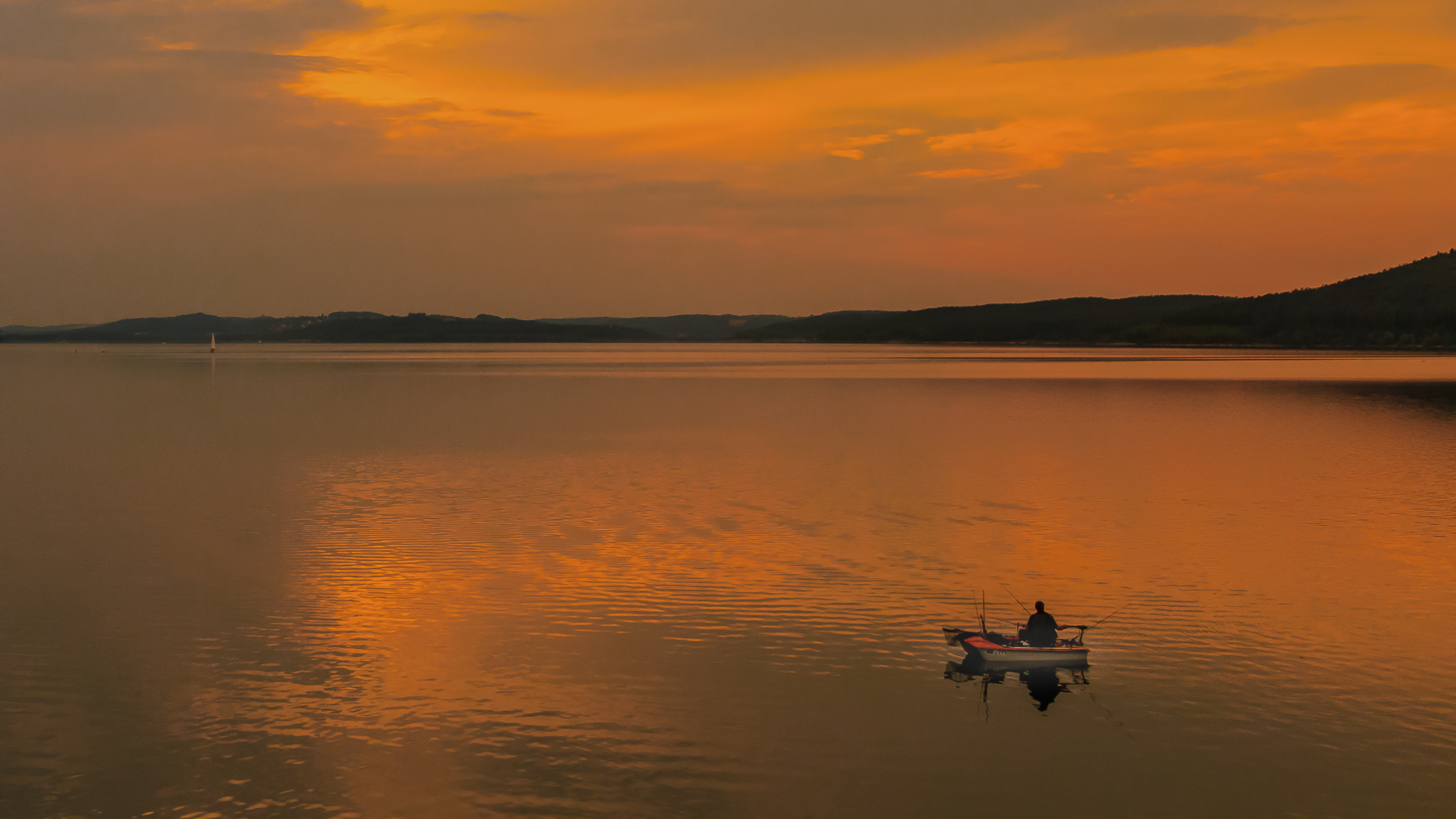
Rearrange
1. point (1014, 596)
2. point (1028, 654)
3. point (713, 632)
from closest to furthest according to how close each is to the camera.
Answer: point (1028, 654) → point (713, 632) → point (1014, 596)

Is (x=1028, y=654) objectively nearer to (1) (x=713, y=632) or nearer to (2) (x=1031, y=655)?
(2) (x=1031, y=655)

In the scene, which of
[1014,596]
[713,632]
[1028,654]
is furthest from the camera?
[1014,596]

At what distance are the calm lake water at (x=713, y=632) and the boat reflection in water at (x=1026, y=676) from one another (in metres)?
0.12

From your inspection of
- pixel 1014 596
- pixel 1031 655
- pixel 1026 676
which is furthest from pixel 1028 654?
pixel 1014 596

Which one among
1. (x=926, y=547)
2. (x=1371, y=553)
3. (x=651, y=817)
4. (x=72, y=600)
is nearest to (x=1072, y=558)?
(x=926, y=547)

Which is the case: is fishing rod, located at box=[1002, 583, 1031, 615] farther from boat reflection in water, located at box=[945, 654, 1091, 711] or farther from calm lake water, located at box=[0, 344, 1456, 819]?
boat reflection in water, located at box=[945, 654, 1091, 711]

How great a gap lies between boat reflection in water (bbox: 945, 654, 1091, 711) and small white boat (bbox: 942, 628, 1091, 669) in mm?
56

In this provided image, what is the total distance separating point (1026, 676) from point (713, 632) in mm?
5343

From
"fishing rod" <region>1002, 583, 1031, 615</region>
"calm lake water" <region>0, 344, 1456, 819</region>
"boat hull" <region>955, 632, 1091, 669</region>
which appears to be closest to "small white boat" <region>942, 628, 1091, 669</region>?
"boat hull" <region>955, 632, 1091, 669</region>

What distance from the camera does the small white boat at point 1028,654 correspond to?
2003 cm

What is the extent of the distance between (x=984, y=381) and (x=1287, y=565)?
10097 cm

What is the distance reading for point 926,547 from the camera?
30.9 meters

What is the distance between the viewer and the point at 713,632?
2241cm

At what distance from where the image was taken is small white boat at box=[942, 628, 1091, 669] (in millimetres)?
20031
